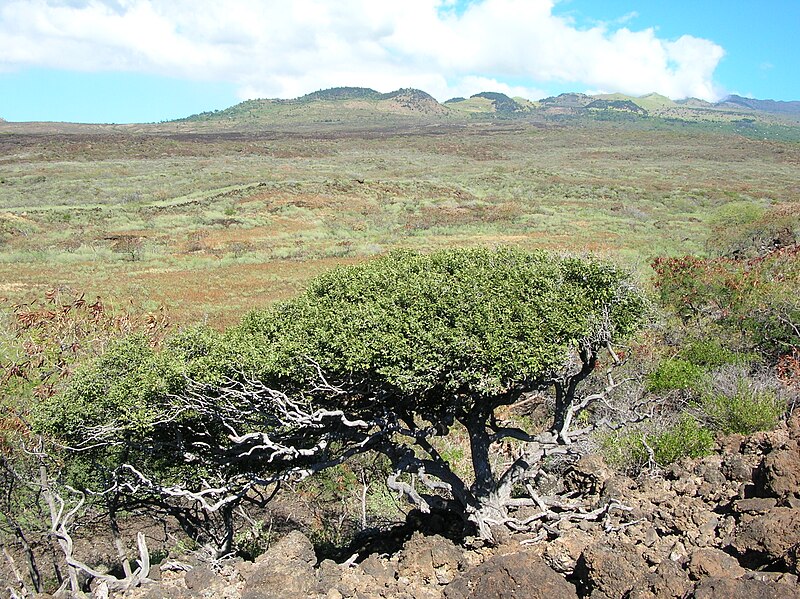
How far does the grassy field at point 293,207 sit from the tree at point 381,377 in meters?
13.7

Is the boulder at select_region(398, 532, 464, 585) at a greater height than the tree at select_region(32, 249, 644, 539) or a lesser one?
lesser

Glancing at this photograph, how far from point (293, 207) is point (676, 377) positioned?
1583 inches

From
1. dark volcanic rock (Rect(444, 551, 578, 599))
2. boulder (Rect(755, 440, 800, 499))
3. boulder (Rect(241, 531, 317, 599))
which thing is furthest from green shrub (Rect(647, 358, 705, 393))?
boulder (Rect(241, 531, 317, 599))

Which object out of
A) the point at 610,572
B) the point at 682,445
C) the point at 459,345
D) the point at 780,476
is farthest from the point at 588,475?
the point at 610,572

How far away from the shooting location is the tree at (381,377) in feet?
A: 24.8

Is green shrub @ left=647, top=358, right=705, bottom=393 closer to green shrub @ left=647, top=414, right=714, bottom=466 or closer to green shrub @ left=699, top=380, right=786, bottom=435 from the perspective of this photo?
green shrub @ left=699, top=380, right=786, bottom=435

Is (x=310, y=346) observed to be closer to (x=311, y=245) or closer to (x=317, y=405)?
(x=317, y=405)

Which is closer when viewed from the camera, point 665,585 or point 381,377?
point 665,585

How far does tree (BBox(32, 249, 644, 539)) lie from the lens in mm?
7570

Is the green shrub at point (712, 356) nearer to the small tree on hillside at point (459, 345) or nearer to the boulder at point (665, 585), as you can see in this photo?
the small tree on hillside at point (459, 345)

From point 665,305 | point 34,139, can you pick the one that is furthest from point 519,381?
point 34,139

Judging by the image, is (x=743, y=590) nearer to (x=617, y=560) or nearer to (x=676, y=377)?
(x=617, y=560)

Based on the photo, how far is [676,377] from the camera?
1342 cm

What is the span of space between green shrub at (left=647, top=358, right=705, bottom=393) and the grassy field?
7.70 m
